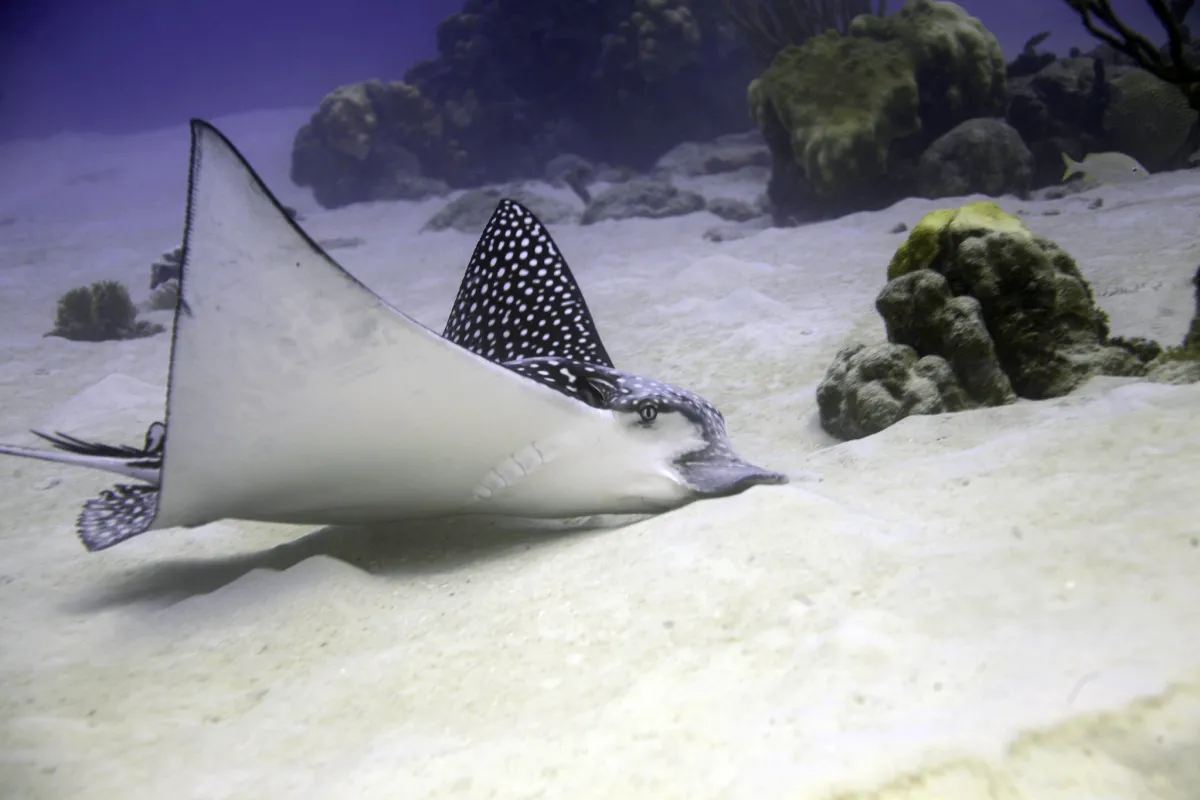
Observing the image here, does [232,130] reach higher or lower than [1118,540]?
higher

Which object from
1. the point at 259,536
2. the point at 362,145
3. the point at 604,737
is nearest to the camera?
the point at 604,737

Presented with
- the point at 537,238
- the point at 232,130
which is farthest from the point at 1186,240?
the point at 232,130

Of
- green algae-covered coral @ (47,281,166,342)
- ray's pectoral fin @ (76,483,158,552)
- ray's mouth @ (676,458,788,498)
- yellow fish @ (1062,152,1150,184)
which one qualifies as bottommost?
ray's mouth @ (676,458,788,498)

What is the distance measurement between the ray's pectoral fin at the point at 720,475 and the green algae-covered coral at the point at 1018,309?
6.01ft

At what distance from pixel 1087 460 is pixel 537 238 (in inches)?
107

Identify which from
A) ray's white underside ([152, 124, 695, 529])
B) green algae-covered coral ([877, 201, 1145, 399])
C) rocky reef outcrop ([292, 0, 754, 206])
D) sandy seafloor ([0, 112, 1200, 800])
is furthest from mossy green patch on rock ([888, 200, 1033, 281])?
rocky reef outcrop ([292, 0, 754, 206])

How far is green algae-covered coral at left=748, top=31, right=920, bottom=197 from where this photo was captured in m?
10.1

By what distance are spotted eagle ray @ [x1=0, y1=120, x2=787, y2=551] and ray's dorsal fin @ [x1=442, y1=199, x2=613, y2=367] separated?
76 centimetres

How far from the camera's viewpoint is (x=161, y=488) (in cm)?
198

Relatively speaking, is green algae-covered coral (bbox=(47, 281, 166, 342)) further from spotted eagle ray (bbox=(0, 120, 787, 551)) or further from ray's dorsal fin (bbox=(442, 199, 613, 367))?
spotted eagle ray (bbox=(0, 120, 787, 551))

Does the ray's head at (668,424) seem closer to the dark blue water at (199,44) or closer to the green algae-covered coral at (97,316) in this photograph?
the green algae-covered coral at (97,316)

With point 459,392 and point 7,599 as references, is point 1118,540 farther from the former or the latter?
point 7,599

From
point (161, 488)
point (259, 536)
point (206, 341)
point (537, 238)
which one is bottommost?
point (259, 536)

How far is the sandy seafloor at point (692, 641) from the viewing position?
3.37 ft
